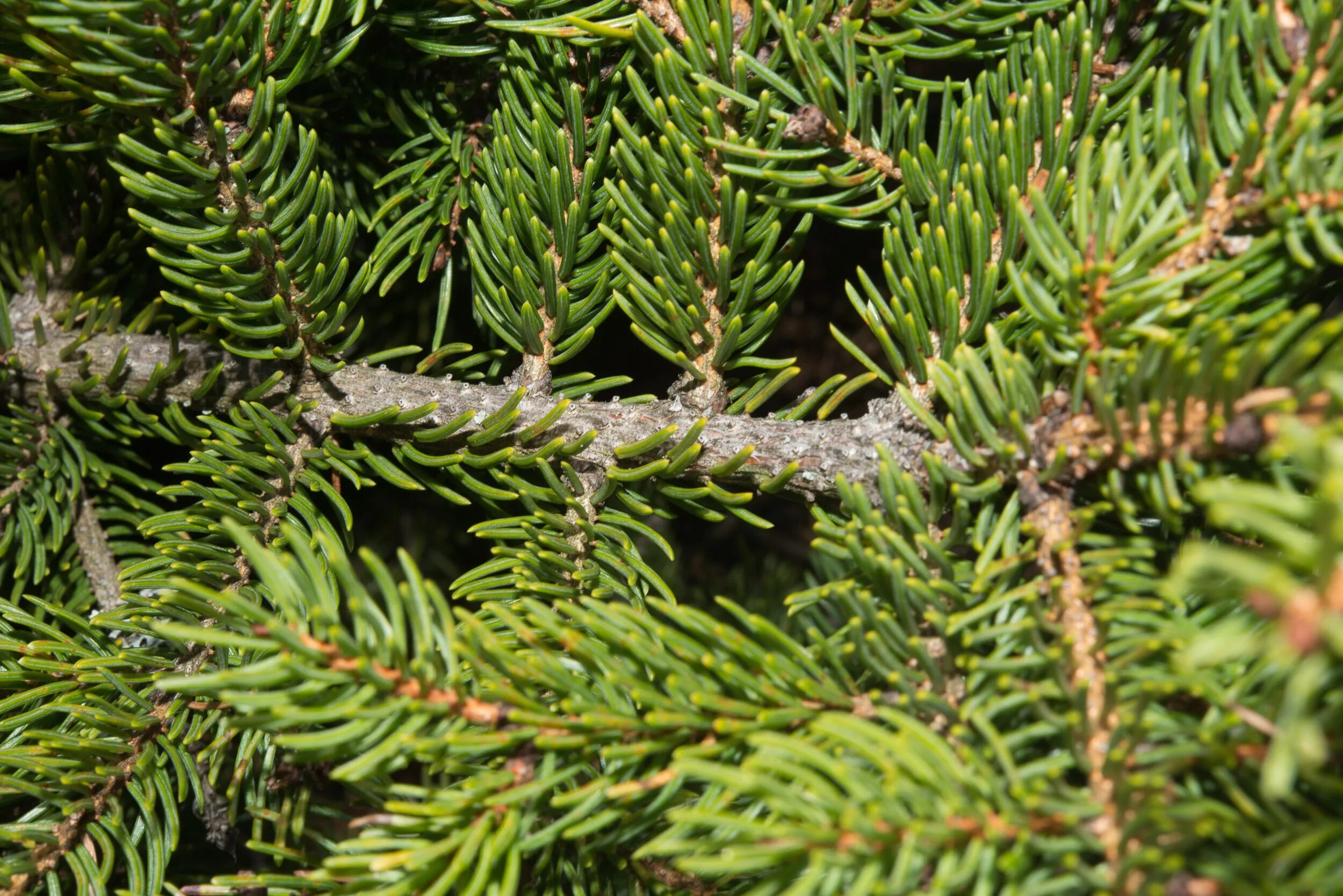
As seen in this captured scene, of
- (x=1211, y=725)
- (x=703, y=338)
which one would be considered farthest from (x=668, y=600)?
(x=1211, y=725)

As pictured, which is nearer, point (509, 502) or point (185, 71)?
point (185, 71)

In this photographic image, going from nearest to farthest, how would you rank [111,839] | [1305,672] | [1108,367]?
[1305,672] → [1108,367] → [111,839]

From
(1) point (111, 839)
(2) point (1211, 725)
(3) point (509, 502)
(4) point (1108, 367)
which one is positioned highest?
(4) point (1108, 367)

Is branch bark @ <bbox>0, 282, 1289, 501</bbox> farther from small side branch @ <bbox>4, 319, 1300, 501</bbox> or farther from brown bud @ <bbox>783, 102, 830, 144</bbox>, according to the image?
brown bud @ <bbox>783, 102, 830, 144</bbox>

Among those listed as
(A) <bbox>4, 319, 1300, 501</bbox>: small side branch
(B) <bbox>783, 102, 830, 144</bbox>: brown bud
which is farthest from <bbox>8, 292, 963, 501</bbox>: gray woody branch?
(B) <bbox>783, 102, 830, 144</bbox>: brown bud

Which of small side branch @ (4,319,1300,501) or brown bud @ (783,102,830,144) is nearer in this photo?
small side branch @ (4,319,1300,501)

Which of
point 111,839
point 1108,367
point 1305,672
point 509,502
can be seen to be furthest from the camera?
point 509,502

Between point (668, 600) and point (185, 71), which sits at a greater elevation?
point (185, 71)

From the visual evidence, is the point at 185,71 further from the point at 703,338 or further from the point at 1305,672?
the point at 1305,672

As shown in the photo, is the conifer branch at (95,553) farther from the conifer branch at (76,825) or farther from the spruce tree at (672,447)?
the conifer branch at (76,825)
